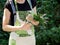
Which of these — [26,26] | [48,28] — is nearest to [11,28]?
[26,26]

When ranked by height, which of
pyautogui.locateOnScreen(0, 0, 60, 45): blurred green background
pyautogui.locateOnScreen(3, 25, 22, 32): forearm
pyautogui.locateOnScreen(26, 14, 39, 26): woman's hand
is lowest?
pyautogui.locateOnScreen(0, 0, 60, 45): blurred green background

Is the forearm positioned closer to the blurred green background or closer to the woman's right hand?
the woman's right hand

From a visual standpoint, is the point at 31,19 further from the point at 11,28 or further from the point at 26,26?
the point at 11,28

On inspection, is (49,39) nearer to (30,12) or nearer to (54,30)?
(54,30)

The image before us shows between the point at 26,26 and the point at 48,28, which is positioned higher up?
the point at 26,26

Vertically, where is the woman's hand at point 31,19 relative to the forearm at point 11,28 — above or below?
above

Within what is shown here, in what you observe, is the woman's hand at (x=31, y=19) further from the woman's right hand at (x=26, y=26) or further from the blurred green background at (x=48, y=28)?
the blurred green background at (x=48, y=28)

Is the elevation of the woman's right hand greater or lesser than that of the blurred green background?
greater

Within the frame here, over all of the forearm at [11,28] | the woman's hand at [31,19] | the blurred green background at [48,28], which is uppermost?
the woman's hand at [31,19]

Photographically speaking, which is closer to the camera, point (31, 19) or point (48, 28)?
point (31, 19)

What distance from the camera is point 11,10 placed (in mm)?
2865

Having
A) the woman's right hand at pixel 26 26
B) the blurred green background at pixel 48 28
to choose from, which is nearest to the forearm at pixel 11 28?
the woman's right hand at pixel 26 26

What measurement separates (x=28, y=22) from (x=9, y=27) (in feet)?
0.63

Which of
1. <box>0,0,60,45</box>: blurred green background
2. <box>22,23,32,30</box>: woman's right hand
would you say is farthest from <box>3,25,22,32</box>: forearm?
<box>0,0,60,45</box>: blurred green background
